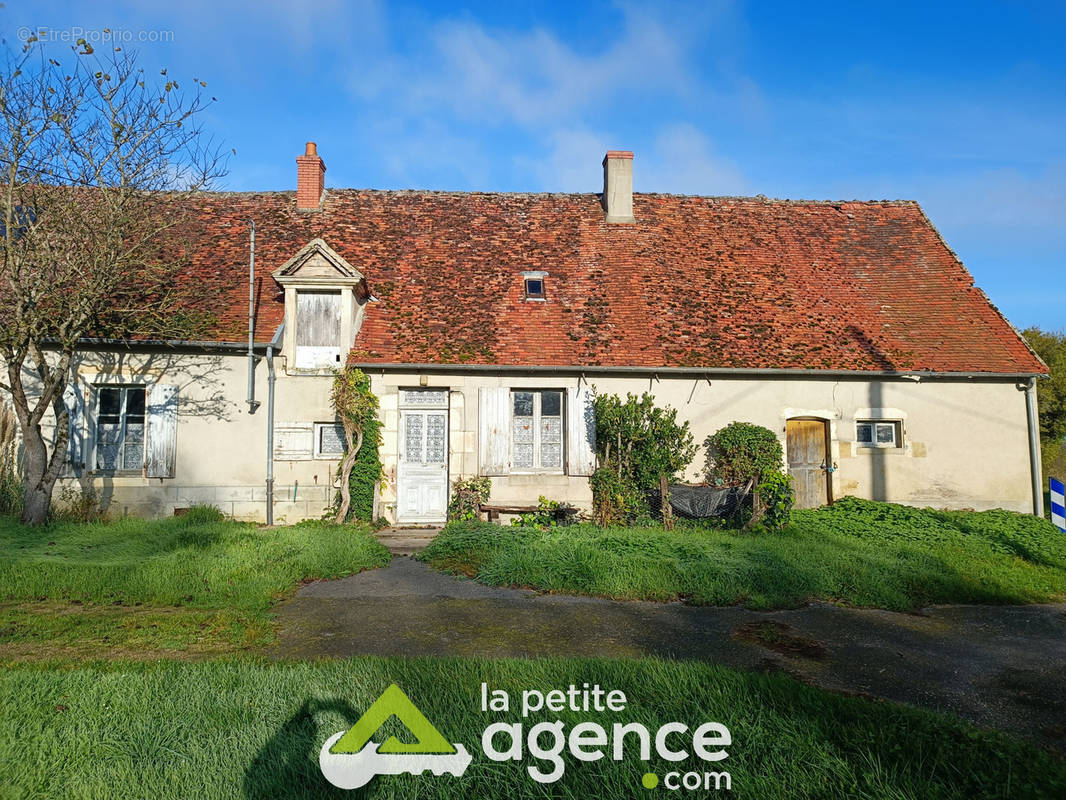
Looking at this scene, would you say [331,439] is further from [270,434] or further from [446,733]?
[446,733]

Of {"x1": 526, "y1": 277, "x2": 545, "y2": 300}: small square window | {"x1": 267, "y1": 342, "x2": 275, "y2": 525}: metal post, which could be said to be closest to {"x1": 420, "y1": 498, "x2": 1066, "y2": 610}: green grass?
{"x1": 267, "y1": 342, "x2": 275, "y2": 525}: metal post

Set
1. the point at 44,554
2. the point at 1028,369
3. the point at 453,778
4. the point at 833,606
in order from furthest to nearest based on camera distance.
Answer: the point at 1028,369 < the point at 44,554 < the point at 833,606 < the point at 453,778

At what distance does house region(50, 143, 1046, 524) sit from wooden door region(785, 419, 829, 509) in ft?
0.17

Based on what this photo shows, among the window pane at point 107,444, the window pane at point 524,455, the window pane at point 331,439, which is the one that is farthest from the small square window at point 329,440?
the window pane at point 107,444

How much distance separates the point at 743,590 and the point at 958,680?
238 cm

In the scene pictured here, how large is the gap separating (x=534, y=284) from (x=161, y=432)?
731 cm

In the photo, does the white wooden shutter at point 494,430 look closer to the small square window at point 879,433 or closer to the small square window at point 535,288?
the small square window at point 535,288

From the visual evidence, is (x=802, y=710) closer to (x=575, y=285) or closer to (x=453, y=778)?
(x=453, y=778)

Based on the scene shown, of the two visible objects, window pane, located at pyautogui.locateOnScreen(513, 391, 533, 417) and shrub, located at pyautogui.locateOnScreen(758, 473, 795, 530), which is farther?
window pane, located at pyautogui.locateOnScreen(513, 391, 533, 417)

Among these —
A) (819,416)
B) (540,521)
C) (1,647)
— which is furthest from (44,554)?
(819,416)

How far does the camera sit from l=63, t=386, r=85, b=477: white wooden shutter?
37.1 ft

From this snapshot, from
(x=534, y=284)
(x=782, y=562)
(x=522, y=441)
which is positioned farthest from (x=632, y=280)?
(x=782, y=562)

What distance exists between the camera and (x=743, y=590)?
23.7 feet

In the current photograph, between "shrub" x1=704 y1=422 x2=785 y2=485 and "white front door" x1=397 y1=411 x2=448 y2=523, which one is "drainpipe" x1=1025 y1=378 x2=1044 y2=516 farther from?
"white front door" x1=397 y1=411 x2=448 y2=523
